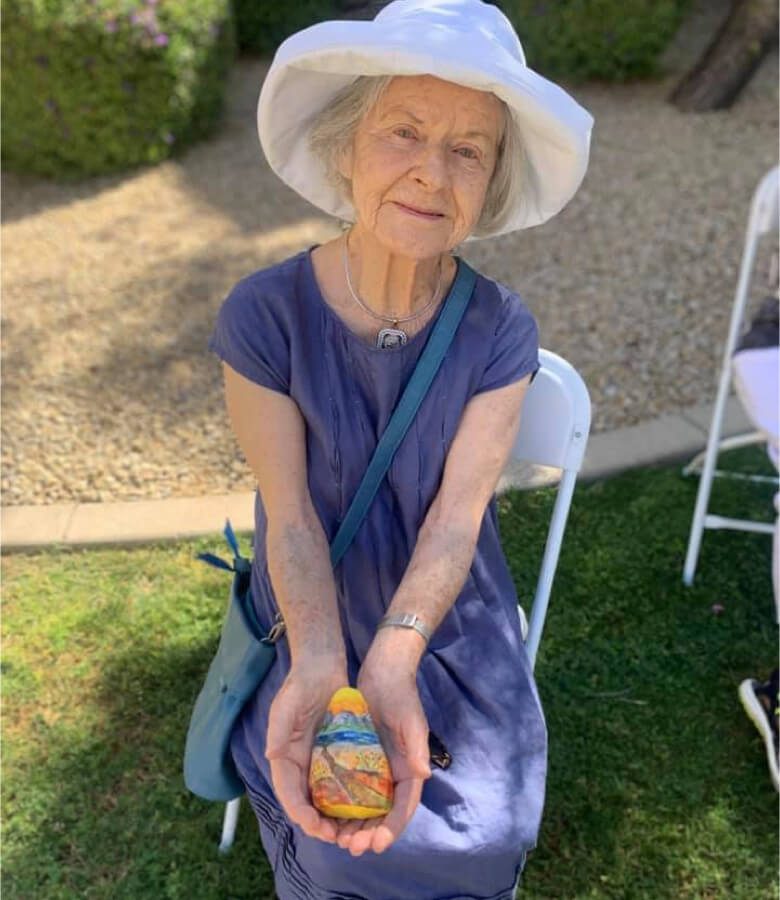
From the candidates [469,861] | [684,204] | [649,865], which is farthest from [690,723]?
[684,204]

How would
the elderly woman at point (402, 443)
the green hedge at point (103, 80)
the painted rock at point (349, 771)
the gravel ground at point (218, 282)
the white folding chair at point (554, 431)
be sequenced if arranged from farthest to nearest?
the green hedge at point (103, 80) < the gravel ground at point (218, 282) < the white folding chair at point (554, 431) < the elderly woman at point (402, 443) < the painted rock at point (349, 771)

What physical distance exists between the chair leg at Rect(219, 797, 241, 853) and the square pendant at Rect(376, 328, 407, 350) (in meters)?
1.23

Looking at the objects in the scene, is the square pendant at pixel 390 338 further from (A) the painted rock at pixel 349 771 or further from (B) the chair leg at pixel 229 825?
(B) the chair leg at pixel 229 825

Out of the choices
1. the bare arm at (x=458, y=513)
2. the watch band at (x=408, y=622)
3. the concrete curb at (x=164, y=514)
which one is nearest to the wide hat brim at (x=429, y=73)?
the bare arm at (x=458, y=513)

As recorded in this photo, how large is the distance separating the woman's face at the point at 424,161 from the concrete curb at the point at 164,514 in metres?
1.94

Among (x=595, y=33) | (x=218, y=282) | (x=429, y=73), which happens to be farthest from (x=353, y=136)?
(x=595, y=33)

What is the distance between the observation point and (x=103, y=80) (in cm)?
575

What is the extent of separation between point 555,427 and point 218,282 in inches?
128

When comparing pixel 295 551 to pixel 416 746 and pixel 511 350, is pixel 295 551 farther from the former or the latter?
pixel 511 350

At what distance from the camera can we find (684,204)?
18.4ft

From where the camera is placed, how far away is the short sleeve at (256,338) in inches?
74.5

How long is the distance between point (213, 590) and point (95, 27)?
153 inches

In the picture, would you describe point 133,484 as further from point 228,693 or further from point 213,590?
point 228,693

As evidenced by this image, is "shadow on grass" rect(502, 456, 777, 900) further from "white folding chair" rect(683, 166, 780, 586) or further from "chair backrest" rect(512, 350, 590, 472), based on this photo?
"chair backrest" rect(512, 350, 590, 472)
